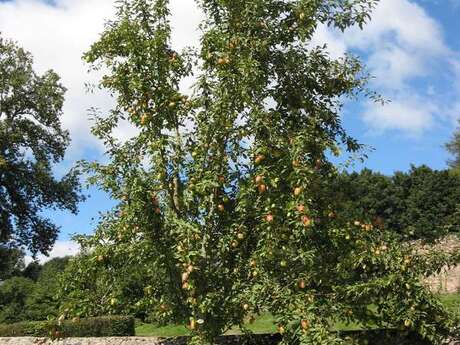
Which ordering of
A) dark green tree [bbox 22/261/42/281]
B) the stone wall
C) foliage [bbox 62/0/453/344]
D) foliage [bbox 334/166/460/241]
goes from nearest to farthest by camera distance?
foliage [bbox 62/0/453/344] → the stone wall → foliage [bbox 334/166/460/241] → dark green tree [bbox 22/261/42/281]

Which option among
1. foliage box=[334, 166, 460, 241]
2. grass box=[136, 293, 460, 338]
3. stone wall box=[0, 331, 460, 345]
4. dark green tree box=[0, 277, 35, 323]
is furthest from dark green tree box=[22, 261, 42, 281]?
stone wall box=[0, 331, 460, 345]

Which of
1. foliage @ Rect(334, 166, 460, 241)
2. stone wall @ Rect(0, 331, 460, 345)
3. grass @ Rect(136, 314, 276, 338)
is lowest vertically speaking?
stone wall @ Rect(0, 331, 460, 345)

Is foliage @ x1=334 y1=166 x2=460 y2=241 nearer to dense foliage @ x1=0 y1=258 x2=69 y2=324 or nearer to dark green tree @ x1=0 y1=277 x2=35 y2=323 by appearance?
dense foliage @ x1=0 y1=258 x2=69 y2=324

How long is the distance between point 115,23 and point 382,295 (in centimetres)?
457

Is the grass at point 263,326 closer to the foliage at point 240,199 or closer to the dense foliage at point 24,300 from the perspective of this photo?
the foliage at point 240,199

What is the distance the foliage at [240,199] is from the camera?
5922mm

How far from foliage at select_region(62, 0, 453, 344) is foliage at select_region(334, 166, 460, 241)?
19.9 m

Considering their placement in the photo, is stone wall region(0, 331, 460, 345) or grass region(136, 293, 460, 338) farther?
grass region(136, 293, 460, 338)

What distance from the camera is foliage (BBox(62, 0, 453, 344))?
5922 mm

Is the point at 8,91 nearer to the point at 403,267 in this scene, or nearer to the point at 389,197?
the point at 389,197

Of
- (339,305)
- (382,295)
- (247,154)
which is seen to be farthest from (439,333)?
(247,154)

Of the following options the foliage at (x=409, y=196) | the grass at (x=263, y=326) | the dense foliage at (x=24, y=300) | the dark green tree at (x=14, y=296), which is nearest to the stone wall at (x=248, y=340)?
the grass at (x=263, y=326)

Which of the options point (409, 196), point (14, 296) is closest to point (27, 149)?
point (14, 296)

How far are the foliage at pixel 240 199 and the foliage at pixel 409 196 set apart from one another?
1990cm
